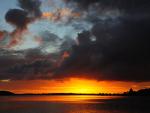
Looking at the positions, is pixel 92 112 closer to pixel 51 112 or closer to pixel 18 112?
pixel 51 112

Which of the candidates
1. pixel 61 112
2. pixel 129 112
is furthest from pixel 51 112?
pixel 129 112

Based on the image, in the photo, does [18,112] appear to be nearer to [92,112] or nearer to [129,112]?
[92,112]

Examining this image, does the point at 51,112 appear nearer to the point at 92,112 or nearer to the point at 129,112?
the point at 92,112

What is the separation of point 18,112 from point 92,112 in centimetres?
2524

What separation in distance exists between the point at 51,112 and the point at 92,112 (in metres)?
14.1

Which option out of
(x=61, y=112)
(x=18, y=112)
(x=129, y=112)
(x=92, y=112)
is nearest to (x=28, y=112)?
(x=18, y=112)

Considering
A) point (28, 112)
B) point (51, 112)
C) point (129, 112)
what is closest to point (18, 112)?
point (28, 112)

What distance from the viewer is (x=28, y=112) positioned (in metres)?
117

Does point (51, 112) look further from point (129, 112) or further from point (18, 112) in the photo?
point (129, 112)

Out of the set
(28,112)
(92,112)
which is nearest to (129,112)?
(92,112)

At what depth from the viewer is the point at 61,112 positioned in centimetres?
11875

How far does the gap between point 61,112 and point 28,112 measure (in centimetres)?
1133

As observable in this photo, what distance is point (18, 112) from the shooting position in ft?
384

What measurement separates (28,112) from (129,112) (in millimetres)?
35325
